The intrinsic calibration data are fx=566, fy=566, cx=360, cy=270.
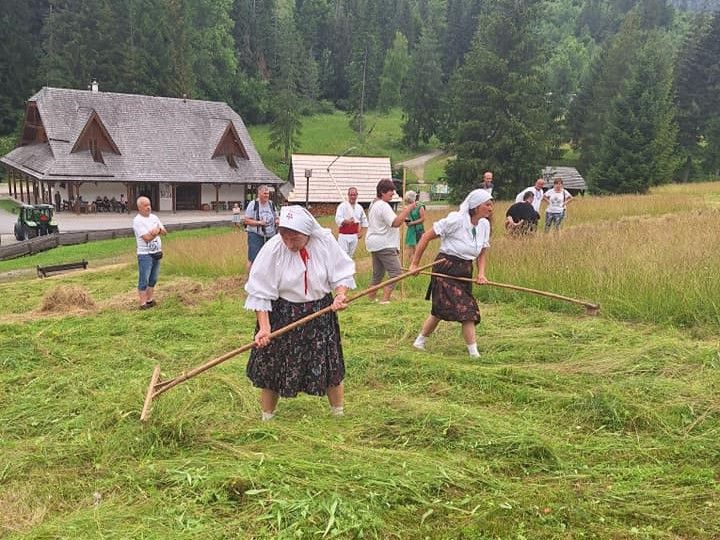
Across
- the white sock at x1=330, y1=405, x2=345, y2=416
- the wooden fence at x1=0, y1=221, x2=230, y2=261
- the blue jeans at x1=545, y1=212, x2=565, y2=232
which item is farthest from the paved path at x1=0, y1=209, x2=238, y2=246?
the white sock at x1=330, y1=405, x2=345, y2=416

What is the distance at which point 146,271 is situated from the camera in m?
7.63

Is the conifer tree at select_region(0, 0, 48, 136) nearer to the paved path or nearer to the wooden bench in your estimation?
the paved path

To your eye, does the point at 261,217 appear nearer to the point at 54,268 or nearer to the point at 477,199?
the point at 477,199

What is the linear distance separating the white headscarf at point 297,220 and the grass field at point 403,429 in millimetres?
1296

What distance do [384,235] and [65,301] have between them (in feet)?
15.0

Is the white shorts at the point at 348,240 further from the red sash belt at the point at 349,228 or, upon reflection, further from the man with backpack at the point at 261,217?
the man with backpack at the point at 261,217

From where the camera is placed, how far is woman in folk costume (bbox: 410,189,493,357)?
5137 millimetres

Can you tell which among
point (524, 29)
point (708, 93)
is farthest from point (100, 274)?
point (708, 93)

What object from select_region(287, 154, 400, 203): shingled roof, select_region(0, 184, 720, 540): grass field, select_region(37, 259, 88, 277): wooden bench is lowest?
select_region(37, 259, 88, 277): wooden bench

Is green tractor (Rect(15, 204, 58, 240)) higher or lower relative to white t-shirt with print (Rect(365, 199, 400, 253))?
lower

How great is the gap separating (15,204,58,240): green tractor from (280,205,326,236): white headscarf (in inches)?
782

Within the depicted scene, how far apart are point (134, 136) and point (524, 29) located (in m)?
21.9

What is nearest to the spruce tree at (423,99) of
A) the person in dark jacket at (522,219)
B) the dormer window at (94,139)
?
the dormer window at (94,139)

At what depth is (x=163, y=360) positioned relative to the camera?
545 cm
